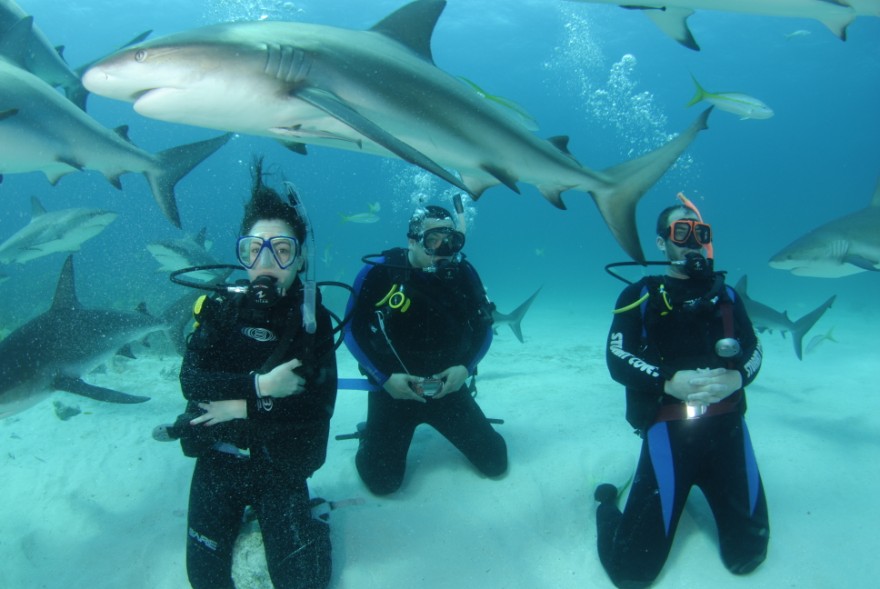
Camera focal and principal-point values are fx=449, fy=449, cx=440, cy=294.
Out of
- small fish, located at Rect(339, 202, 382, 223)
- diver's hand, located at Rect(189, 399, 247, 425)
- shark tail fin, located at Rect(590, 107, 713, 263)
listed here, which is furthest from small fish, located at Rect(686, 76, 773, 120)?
diver's hand, located at Rect(189, 399, 247, 425)

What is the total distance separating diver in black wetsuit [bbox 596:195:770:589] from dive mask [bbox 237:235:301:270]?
8.44 ft

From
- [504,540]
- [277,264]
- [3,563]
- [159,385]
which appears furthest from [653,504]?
[159,385]

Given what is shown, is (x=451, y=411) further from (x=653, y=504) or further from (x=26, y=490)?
(x=26, y=490)

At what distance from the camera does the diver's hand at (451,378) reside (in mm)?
4199

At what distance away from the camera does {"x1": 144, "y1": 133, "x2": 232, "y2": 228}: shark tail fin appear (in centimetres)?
424

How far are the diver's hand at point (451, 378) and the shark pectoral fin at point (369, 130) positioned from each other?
7.61 ft

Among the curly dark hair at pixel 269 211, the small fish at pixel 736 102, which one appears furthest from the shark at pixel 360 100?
the small fish at pixel 736 102

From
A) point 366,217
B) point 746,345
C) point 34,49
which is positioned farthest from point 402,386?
point 366,217

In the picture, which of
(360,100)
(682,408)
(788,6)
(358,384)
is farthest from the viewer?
(358,384)

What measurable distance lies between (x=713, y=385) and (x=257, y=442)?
3208 millimetres

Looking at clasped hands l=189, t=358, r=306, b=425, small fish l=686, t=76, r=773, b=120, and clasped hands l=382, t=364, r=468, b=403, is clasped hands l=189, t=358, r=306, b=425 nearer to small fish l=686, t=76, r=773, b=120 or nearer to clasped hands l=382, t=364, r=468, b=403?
clasped hands l=382, t=364, r=468, b=403

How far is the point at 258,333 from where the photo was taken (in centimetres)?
301

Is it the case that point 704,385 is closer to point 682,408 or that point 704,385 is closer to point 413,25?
point 682,408

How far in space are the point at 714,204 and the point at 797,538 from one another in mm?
153270
